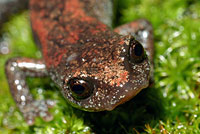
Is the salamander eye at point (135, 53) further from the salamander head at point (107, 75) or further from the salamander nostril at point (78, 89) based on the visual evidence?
the salamander nostril at point (78, 89)

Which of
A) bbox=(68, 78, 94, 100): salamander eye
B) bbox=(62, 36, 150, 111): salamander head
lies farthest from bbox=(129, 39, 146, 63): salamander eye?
bbox=(68, 78, 94, 100): salamander eye

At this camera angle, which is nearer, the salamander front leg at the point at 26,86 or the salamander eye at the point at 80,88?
the salamander eye at the point at 80,88

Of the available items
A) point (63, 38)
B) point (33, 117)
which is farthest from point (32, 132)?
point (63, 38)

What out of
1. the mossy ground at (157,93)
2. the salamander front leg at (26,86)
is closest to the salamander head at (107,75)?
the mossy ground at (157,93)

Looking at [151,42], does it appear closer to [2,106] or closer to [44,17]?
[44,17]

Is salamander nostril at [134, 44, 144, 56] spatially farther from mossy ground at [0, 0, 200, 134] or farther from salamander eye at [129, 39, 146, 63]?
mossy ground at [0, 0, 200, 134]

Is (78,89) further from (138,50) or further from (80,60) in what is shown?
(138,50)
